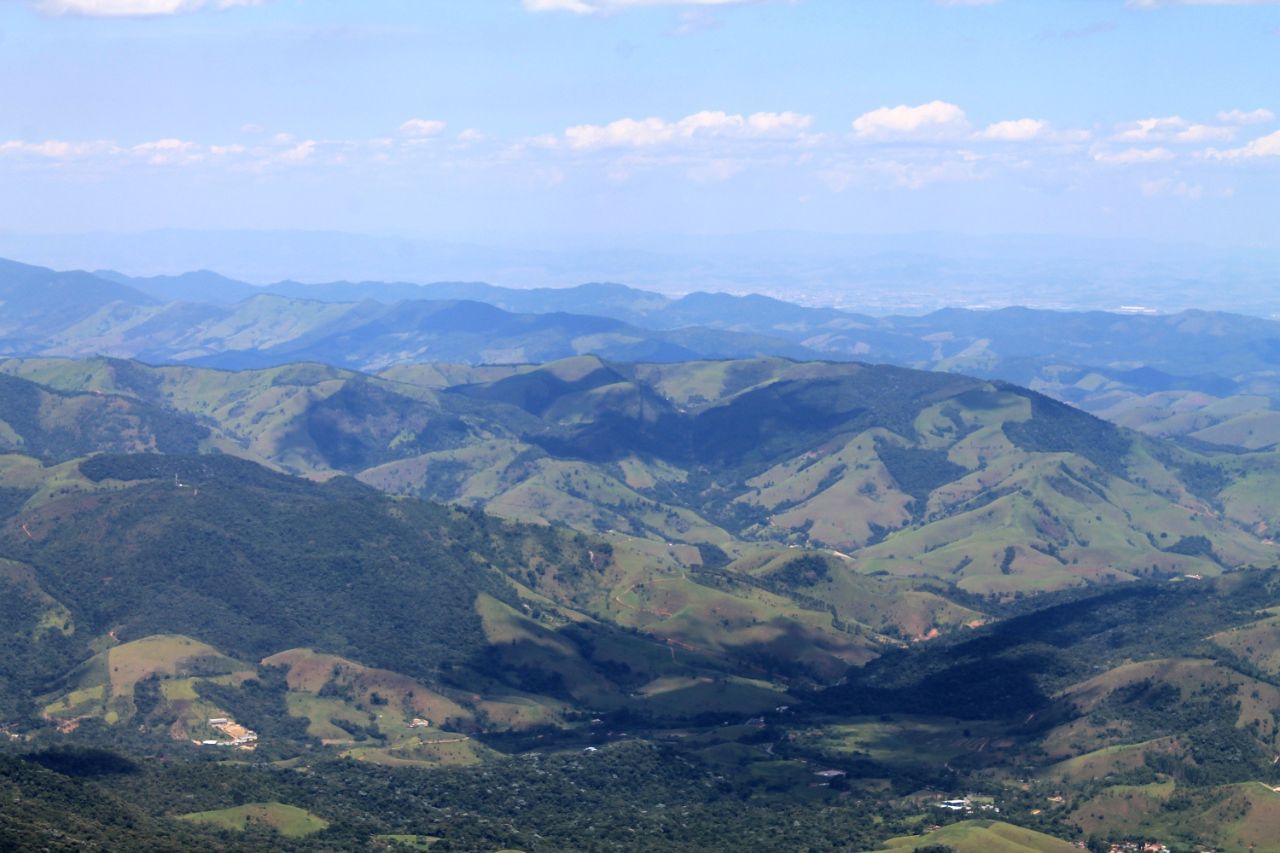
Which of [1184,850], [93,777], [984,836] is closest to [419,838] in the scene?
[93,777]

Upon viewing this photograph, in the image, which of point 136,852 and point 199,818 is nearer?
point 136,852

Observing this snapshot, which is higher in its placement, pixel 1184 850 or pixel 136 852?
pixel 136 852

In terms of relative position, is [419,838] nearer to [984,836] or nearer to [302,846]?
[302,846]

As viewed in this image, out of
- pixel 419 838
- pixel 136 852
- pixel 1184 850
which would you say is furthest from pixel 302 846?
pixel 1184 850

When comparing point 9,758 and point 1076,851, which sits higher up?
point 9,758

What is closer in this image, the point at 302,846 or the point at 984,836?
the point at 302,846

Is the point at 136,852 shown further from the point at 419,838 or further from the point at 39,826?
the point at 419,838

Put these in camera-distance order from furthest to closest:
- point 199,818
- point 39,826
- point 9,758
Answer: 1. point 199,818
2. point 9,758
3. point 39,826

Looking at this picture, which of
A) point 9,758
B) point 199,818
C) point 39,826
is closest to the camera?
point 39,826
